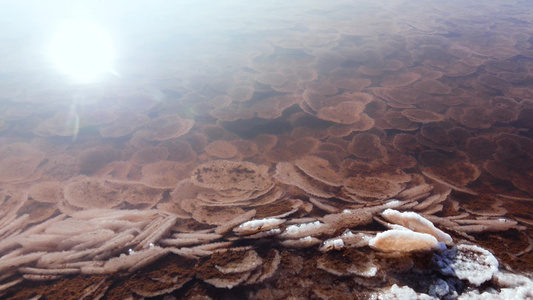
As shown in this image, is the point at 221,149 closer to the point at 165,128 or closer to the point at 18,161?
the point at 165,128

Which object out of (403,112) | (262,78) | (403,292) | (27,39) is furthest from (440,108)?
(27,39)

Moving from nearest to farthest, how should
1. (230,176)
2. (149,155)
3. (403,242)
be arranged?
1. (403,242)
2. (230,176)
3. (149,155)

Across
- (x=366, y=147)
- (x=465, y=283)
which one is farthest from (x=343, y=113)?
(x=465, y=283)

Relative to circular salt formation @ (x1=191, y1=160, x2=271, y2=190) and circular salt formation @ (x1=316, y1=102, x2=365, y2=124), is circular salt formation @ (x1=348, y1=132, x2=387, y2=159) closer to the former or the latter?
circular salt formation @ (x1=316, y1=102, x2=365, y2=124)

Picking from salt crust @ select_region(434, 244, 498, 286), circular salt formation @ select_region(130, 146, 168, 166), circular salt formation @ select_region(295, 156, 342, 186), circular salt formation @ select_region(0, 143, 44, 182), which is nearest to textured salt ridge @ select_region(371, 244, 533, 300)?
salt crust @ select_region(434, 244, 498, 286)

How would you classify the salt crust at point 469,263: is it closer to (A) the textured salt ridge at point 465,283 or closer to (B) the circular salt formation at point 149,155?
(A) the textured salt ridge at point 465,283

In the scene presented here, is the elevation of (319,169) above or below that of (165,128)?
below
